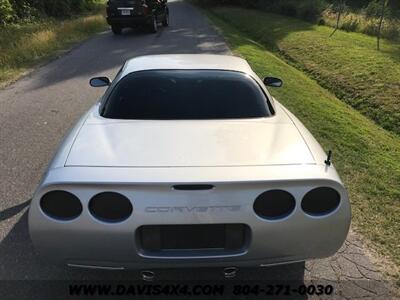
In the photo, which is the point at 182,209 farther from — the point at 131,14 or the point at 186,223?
the point at 131,14

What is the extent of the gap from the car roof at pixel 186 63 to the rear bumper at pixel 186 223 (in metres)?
1.75

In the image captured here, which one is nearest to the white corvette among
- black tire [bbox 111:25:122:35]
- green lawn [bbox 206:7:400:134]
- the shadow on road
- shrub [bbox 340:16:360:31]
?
green lawn [bbox 206:7:400:134]

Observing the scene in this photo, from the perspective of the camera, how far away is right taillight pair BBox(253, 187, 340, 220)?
268 centimetres

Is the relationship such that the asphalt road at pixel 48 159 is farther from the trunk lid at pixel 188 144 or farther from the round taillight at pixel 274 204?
the trunk lid at pixel 188 144

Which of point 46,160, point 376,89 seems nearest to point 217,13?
point 376,89

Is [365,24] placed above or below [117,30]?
below

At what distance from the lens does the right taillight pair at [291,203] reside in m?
2.68

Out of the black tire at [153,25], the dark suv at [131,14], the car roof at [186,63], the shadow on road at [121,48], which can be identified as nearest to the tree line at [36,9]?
the shadow on road at [121,48]

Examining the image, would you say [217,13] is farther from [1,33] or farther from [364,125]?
[364,125]

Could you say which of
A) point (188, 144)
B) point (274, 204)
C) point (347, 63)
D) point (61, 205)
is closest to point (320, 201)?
point (274, 204)

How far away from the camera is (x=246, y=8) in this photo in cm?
3578

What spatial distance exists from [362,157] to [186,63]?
268cm

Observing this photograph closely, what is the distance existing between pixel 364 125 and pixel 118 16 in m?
14.8

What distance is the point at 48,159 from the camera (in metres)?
5.60
